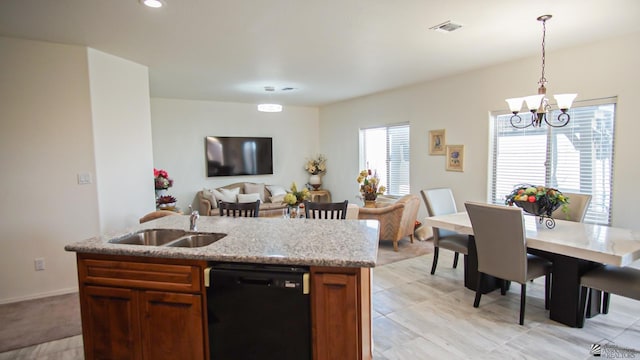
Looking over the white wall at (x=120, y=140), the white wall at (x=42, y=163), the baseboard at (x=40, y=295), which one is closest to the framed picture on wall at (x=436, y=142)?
the white wall at (x=120, y=140)

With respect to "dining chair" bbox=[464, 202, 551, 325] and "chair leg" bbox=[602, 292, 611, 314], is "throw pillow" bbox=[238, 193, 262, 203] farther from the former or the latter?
"chair leg" bbox=[602, 292, 611, 314]

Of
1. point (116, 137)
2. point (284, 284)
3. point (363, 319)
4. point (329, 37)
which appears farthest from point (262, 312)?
point (116, 137)

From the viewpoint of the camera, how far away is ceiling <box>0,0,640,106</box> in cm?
269

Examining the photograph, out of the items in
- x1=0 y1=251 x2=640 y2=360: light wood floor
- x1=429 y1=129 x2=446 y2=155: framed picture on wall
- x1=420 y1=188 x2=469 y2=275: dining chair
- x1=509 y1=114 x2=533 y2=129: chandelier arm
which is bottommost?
x1=0 y1=251 x2=640 y2=360: light wood floor

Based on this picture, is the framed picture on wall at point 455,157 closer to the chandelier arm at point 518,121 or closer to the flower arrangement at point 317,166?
the chandelier arm at point 518,121

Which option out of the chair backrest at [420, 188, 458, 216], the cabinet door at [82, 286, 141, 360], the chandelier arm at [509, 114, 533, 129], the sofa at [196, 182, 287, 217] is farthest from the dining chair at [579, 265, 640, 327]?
the sofa at [196, 182, 287, 217]

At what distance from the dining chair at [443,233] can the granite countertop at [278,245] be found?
1503mm

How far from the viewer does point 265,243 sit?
6.73ft

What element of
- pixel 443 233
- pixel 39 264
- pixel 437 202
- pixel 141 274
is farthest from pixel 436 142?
pixel 39 264

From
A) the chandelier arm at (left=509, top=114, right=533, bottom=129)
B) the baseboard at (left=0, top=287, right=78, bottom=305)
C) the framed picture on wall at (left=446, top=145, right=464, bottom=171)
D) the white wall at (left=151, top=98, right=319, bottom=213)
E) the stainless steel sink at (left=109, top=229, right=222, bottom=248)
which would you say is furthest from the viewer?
the white wall at (left=151, top=98, right=319, bottom=213)

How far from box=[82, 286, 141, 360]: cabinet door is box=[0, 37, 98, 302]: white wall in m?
1.85

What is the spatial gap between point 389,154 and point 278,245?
4993 millimetres

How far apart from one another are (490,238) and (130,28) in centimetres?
361

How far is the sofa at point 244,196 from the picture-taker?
253 inches
